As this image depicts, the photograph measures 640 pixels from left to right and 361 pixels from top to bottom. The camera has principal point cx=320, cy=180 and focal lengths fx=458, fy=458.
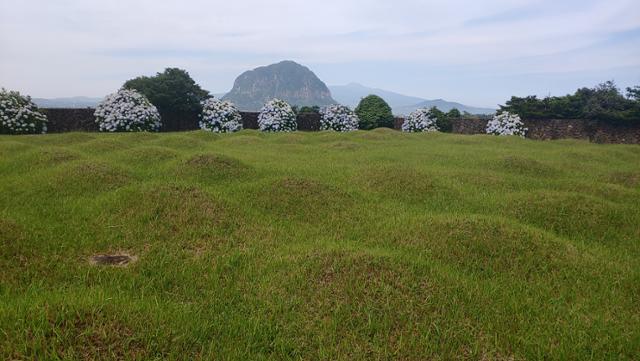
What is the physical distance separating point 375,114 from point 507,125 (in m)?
9.56

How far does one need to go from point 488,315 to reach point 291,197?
529cm

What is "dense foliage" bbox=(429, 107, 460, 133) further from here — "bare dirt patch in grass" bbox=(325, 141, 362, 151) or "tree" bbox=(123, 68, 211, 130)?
"tree" bbox=(123, 68, 211, 130)

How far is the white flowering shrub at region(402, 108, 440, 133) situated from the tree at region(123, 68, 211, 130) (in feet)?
47.9

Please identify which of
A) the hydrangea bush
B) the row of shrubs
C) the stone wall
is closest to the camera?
the row of shrubs

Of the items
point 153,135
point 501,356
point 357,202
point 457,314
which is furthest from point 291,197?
point 153,135

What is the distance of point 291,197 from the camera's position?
32.3 ft

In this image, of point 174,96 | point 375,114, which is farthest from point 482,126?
point 174,96

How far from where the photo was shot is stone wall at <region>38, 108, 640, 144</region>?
25641 mm

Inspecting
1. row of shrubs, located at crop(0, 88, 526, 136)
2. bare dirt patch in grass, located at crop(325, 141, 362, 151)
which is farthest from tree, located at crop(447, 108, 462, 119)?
bare dirt patch in grass, located at crop(325, 141, 362, 151)

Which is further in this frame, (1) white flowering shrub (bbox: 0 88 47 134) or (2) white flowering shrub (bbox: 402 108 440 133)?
(2) white flowering shrub (bbox: 402 108 440 133)

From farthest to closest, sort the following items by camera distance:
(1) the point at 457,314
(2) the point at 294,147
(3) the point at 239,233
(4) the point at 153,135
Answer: (4) the point at 153,135, (2) the point at 294,147, (3) the point at 239,233, (1) the point at 457,314

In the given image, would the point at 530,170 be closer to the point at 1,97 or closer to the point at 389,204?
the point at 389,204

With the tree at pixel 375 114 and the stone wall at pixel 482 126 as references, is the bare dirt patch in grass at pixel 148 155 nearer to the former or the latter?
the stone wall at pixel 482 126

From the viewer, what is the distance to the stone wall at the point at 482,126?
25.6 metres
